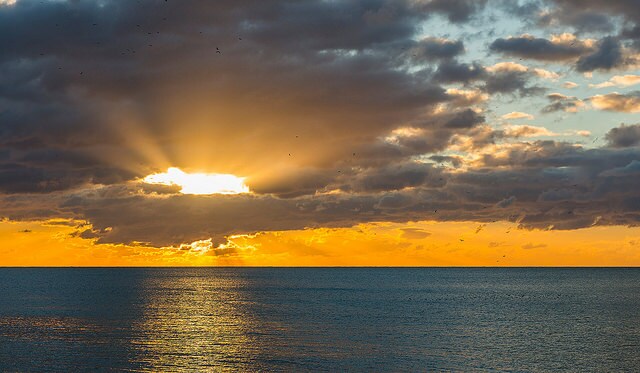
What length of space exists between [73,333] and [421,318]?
2823 inches

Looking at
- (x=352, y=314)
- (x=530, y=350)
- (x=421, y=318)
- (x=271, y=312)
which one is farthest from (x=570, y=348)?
(x=271, y=312)

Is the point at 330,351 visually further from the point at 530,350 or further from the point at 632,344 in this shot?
the point at 632,344

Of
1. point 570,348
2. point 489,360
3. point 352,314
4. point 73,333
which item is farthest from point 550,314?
point 73,333

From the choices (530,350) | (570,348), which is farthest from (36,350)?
(570,348)

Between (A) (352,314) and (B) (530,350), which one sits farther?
(A) (352,314)

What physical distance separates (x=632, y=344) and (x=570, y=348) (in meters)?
12.3

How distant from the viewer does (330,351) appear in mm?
94625

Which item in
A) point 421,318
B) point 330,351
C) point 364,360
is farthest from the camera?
point 421,318

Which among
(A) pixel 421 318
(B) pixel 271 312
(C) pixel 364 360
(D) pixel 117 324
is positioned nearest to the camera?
(C) pixel 364 360

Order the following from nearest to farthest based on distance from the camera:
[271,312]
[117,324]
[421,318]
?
[117,324], [421,318], [271,312]

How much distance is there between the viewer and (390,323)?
135m

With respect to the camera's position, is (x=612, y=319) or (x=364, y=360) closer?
(x=364, y=360)

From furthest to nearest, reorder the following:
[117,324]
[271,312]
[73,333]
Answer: [271,312]
[117,324]
[73,333]

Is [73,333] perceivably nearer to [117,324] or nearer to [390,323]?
[117,324]
